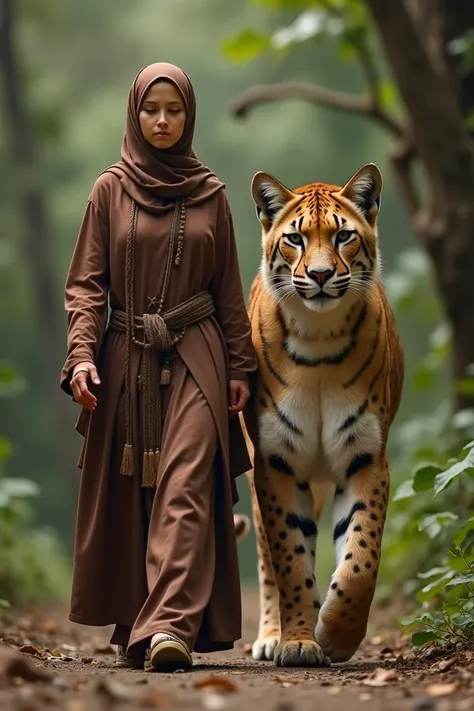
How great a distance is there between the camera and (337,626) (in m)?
5.44

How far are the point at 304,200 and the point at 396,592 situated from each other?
3860 millimetres

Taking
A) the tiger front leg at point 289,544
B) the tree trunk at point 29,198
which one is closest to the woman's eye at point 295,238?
the tiger front leg at point 289,544

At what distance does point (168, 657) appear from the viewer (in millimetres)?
4969

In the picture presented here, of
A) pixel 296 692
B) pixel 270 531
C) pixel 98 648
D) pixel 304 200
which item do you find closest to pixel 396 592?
pixel 98 648

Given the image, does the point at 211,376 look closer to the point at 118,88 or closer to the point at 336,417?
the point at 336,417

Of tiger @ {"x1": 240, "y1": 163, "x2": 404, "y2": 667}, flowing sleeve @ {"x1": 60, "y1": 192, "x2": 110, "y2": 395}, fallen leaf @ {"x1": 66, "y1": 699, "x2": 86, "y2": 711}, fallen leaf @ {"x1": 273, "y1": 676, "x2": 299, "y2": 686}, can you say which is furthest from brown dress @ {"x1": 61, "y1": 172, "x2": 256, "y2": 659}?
fallen leaf @ {"x1": 66, "y1": 699, "x2": 86, "y2": 711}

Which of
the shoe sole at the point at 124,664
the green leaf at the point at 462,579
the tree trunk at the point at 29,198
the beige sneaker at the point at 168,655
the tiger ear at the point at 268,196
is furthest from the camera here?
the tree trunk at the point at 29,198

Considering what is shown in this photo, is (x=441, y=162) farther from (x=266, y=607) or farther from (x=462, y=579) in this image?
(x=462, y=579)

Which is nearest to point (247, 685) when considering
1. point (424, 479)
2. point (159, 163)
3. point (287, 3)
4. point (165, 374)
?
point (424, 479)

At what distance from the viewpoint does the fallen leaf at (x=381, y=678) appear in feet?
14.6

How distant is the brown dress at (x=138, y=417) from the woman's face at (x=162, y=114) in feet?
0.92

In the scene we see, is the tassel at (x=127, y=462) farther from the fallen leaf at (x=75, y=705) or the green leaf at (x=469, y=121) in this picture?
the green leaf at (x=469, y=121)

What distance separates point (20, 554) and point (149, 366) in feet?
18.9

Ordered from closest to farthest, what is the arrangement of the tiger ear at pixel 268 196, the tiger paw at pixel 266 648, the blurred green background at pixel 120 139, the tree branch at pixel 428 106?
the tiger ear at pixel 268 196
the tiger paw at pixel 266 648
the tree branch at pixel 428 106
the blurred green background at pixel 120 139
